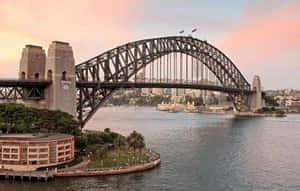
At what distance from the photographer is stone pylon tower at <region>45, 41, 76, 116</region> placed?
45.3 metres

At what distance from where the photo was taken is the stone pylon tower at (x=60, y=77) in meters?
45.3

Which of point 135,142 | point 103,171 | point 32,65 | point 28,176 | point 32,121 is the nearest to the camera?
point 28,176

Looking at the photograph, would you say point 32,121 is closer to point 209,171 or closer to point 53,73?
point 53,73

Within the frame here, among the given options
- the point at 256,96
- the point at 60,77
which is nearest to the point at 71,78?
the point at 60,77

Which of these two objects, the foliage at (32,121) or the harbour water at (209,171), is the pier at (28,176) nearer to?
the harbour water at (209,171)

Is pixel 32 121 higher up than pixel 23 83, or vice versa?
pixel 23 83

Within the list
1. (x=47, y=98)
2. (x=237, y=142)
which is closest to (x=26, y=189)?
(x=47, y=98)

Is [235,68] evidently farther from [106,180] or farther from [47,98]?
[106,180]

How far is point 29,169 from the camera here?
32562 mm

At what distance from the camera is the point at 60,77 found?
150ft

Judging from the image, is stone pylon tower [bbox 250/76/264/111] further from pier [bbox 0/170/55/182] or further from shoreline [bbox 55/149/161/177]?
pier [bbox 0/170/55/182]

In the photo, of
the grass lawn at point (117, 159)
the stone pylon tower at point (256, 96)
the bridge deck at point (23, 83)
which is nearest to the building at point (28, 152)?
the grass lawn at point (117, 159)

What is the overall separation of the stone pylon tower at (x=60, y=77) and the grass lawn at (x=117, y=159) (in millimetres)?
11536

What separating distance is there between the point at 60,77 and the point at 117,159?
53.7 feet
